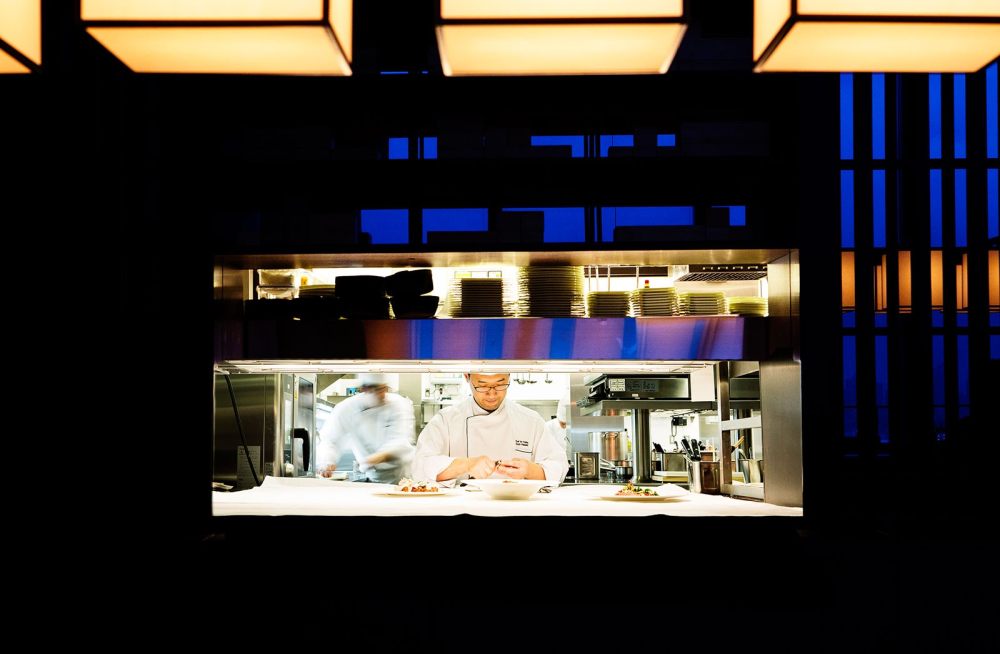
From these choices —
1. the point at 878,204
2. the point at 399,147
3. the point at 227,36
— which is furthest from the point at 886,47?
the point at 878,204

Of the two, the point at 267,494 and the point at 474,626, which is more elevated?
the point at 267,494

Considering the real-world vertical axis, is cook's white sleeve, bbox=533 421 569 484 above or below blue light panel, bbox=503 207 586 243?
below

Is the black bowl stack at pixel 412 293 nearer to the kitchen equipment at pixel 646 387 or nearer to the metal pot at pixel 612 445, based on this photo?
the kitchen equipment at pixel 646 387

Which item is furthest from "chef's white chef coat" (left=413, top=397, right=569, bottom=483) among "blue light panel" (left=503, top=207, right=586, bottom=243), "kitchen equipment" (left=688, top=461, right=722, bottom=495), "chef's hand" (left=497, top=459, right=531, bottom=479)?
"blue light panel" (left=503, top=207, right=586, bottom=243)

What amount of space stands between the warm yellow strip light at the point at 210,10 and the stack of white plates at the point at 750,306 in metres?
2.09

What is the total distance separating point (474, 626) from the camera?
7.97ft

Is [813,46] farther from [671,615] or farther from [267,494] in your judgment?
[267,494]

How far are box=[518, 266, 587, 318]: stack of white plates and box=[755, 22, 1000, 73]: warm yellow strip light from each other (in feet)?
4.75

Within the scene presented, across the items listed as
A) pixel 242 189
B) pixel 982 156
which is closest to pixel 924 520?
pixel 242 189

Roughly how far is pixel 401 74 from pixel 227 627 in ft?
6.36

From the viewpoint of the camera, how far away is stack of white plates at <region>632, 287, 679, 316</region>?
310cm

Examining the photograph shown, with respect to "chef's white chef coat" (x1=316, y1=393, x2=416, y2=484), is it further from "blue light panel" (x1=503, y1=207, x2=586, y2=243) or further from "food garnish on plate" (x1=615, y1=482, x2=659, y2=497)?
"blue light panel" (x1=503, y1=207, x2=586, y2=243)

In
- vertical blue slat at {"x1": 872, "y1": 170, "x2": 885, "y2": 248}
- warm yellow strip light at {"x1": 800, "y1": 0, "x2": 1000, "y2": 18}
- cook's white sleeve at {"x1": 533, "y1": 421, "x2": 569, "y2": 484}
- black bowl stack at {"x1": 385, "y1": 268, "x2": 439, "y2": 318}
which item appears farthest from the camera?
vertical blue slat at {"x1": 872, "y1": 170, "x2": 885, "y2": 248}

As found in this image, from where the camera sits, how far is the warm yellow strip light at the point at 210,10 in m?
1.52
